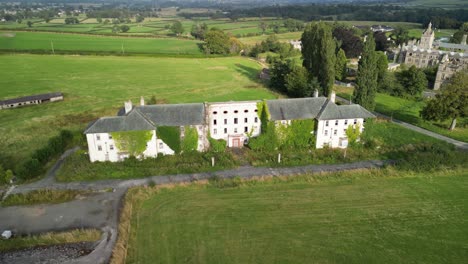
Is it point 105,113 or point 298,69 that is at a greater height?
point 298,69

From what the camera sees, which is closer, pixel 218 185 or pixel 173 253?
pixel 173 253

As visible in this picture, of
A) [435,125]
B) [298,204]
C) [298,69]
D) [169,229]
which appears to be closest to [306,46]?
[298,69]

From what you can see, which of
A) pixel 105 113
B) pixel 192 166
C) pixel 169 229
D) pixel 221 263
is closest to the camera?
pixel 221 263

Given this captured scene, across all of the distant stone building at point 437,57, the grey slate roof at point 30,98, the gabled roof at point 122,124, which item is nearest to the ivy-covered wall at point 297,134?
the gabled roof at point 122,124

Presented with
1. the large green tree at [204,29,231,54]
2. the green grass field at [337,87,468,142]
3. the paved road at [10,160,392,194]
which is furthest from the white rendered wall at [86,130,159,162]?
the large green tree at [204,29,231,54]

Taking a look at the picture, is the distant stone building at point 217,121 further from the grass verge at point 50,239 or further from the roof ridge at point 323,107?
the grass verge at point 50,239

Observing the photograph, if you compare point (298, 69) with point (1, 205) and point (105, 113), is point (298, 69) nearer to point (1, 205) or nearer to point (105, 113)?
point (105, 113)

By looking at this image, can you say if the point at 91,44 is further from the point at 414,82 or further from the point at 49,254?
the point at 49,254

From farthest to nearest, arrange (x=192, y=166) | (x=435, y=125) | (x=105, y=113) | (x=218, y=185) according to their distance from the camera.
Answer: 1. (x=105, y=113)
2. (x=435, y=125)
3. (x=192, y=166)
4. (x=218, y=185)

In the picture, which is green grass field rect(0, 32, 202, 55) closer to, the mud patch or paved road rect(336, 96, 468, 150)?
paved road rect(336, 96, 468, 150)
